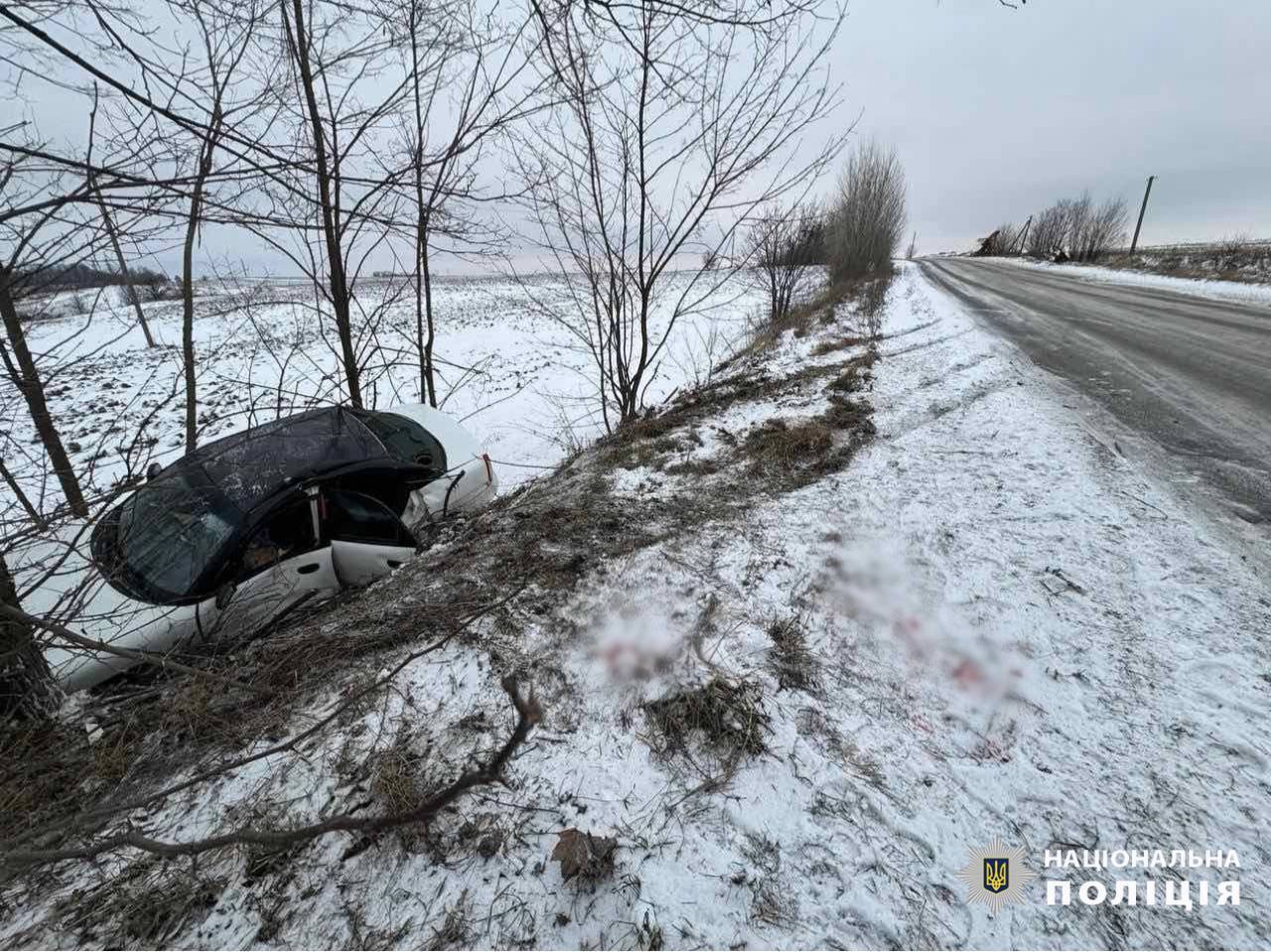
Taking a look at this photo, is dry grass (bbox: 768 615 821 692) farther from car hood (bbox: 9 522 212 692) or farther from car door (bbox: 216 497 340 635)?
car hood (bbox: 9 522 212 692)

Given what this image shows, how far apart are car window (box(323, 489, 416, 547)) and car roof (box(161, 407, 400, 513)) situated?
0.82ft

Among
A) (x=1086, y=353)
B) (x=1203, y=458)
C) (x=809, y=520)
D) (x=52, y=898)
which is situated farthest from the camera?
(x=1086, y=353)

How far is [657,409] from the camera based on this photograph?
720cm

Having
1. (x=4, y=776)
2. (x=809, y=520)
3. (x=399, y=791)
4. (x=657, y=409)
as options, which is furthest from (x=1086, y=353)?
(x=4, y=776)

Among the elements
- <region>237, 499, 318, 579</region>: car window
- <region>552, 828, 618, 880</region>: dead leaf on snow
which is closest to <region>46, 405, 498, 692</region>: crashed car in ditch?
<region>237, 499, 318, 579</region>: car window

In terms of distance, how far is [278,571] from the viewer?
11.0ft

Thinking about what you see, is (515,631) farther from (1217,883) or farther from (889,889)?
(1217,883)

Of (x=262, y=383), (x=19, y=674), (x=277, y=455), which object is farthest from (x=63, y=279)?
(x=262, y=383)

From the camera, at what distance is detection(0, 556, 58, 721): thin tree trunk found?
2207 millimetres

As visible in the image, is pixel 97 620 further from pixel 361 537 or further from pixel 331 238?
pixel 331 238

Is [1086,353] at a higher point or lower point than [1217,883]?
higher

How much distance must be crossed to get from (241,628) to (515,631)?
189 centimetres

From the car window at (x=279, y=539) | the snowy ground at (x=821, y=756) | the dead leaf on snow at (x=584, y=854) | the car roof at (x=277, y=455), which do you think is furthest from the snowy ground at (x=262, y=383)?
the dead leaf on snow at (x=584, y=854)

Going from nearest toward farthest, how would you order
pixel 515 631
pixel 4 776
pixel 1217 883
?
pixel 1217 883, pixel 4 776, pixel 515 631
